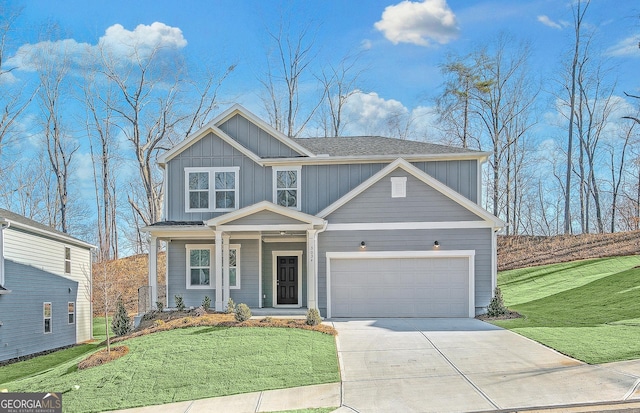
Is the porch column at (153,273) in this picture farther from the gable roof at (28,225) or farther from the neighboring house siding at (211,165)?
the gable roof at (28,225)

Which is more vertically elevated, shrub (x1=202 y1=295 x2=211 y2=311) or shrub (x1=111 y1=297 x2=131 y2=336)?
shrub (x1=202 y1=295 x2=211 y2=311)

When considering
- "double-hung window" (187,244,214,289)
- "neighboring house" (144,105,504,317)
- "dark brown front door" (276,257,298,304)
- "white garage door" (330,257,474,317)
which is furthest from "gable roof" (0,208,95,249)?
"white garage door" (330,257,474,317)

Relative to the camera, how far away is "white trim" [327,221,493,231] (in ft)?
49.1

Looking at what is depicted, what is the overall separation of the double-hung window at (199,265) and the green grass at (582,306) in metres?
9.67

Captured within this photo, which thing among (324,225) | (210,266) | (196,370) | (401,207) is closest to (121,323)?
(210,266)

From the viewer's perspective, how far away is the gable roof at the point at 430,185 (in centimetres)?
1481

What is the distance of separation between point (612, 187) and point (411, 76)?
17.0 m

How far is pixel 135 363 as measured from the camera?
1013 cm

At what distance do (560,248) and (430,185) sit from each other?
16402mm

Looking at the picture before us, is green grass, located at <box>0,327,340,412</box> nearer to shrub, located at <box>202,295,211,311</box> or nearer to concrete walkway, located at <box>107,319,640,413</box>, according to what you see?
concrete walkway, located at <box>107,319,640,413</box>

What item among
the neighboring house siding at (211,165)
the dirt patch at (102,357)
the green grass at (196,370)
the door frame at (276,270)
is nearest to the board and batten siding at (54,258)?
the neighboring house siding at (211,165)

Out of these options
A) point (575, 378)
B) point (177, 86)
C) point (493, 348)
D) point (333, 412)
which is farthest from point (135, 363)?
point (177, 86)

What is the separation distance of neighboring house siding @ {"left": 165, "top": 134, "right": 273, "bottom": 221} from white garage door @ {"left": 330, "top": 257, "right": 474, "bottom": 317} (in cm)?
409

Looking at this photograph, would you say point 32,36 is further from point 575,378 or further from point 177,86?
point 575,378
